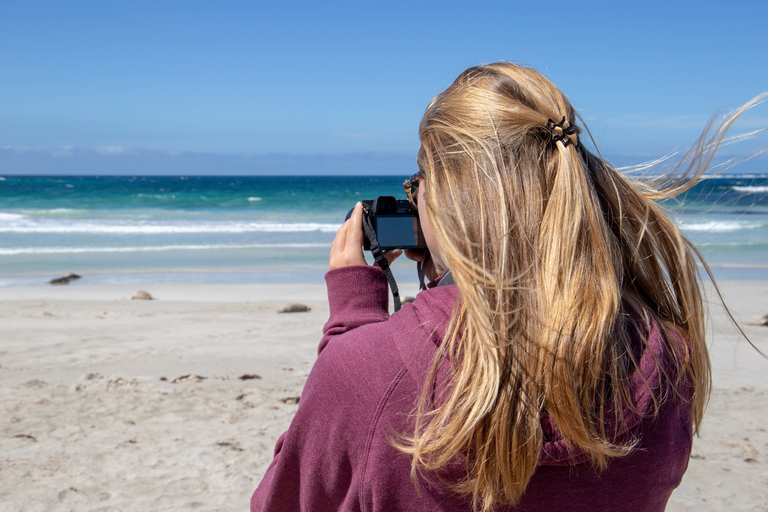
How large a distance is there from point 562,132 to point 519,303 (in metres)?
0.30

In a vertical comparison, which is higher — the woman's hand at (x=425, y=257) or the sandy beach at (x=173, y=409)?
the woman's hand at (x=425, y=257)

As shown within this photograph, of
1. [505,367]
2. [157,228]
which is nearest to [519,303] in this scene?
[505,367]

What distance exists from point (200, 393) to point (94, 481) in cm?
117

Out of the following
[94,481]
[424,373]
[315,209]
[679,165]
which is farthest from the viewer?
[315,209]

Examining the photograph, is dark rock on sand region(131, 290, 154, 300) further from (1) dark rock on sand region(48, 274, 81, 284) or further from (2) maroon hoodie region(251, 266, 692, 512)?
(2) maroon hoodie region(251, 266, 692, 512)

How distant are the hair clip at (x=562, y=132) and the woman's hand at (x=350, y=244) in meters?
0.45

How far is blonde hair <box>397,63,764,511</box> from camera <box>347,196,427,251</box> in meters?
0.41

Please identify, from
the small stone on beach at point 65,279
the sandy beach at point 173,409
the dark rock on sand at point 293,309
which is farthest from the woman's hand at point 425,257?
the small stone on beach at point 65,279

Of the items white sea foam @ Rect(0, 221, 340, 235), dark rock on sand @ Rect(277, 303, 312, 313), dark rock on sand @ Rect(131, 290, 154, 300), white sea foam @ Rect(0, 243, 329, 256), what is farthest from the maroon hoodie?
white sea foam @ Rect(0, 221, 340, 235)

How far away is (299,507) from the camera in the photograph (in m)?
1.03

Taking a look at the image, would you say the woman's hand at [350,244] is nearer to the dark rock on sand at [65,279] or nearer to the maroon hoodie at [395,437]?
the maroon hoodie at [395,437]

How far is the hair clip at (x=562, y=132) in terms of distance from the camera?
97cm

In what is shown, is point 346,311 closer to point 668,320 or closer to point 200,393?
point 668,320

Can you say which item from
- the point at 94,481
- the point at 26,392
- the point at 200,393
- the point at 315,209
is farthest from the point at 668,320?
the point at 315,209
